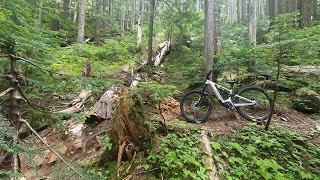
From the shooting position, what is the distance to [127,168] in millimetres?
3678

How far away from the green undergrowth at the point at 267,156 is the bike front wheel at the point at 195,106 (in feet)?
3.59

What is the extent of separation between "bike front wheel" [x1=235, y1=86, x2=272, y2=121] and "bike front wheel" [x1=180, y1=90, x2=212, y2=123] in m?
0.80

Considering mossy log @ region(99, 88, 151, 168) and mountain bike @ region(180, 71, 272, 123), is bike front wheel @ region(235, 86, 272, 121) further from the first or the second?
mossy log @ region(99, 88, 151, 168)

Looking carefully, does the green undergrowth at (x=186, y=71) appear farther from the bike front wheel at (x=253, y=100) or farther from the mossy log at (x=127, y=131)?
the mossy log at (x=127, y=131)

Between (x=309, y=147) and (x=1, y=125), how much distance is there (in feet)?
16.9

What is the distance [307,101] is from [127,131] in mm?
5238

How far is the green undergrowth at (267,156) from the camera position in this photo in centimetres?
374

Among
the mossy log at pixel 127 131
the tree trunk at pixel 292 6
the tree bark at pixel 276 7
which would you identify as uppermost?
the tree bark at pixel 276 7

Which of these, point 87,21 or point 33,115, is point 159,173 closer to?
point 33,115

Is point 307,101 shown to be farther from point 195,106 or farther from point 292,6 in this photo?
point 292,6

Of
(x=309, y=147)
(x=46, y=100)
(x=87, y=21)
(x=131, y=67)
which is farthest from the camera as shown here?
(x=87, y=21)

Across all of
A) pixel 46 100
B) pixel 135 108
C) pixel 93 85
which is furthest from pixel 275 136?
pixel 46 100

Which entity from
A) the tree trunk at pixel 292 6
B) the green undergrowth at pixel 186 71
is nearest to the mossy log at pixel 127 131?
the green undergrowth at pixel 186 71

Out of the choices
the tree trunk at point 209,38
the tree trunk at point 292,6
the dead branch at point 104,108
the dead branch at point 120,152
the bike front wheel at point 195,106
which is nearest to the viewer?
the dead branch at point 120,152
